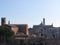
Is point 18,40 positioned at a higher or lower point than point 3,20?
lower

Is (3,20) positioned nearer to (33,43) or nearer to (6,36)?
(6,36)

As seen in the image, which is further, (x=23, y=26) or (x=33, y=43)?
(x=23, y=26)

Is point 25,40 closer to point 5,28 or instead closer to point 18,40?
point 18,40

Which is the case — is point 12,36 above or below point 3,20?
below

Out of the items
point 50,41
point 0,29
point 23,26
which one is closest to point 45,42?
point 50,41

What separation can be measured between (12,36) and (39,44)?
4.82 metres

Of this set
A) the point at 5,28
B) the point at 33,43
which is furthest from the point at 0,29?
the point at 33,43

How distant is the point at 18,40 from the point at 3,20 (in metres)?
8.52

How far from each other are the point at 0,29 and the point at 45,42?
7.92m

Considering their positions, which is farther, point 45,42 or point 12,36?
point 12,36

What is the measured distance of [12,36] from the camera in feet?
111

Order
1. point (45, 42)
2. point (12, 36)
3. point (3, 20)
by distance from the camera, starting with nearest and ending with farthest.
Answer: point (45, 42), point (12, 36), point (3, 20)

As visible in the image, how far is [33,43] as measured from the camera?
107 ft

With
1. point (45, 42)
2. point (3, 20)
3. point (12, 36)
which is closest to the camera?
point (45, 42)
